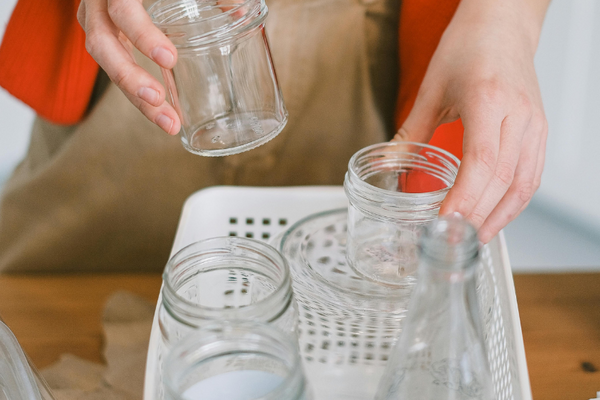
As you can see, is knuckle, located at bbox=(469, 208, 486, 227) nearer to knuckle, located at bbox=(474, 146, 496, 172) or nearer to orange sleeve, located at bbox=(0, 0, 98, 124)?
knuckle, located at bbox=(474, 146, 496, 172)

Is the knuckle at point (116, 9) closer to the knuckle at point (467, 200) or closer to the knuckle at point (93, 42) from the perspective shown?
the knuckle at point (93, 42)

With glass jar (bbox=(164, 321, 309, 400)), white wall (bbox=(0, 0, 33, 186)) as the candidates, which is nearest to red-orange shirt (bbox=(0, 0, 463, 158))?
glass jar (bbox=(164, 321, 309, 400))

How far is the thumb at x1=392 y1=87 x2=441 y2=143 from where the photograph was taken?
39cm

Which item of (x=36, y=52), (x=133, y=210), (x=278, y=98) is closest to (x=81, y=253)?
(x=133, y=210)

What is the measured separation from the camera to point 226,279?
30cm

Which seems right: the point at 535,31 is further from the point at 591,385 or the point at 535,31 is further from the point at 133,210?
the point at 133,210

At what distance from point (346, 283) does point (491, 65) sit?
6.8 inches

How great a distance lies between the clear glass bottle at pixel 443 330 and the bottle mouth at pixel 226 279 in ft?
0.20

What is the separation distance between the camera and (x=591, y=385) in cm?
44

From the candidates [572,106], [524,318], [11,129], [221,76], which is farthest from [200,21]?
[11,129]

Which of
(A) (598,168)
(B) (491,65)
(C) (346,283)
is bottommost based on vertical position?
(A) (598,168)

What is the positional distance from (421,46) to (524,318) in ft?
0.98

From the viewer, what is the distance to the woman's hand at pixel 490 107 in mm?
307

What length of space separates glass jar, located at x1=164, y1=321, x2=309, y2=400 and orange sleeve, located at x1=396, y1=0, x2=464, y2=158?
294 millimetres
